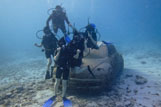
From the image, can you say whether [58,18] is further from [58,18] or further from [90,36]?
[90,36]

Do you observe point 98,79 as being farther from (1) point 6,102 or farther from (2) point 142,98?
(1) point 6,102

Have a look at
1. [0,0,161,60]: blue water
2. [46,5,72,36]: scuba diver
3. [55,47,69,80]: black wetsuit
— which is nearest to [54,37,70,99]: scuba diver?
[55,47,69,80]: black wetsuit

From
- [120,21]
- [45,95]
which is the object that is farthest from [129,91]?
[120,21]

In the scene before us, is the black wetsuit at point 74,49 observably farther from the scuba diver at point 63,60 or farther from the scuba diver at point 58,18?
the scuba diver at point 58,18

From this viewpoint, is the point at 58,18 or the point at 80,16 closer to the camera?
the point at 58,18

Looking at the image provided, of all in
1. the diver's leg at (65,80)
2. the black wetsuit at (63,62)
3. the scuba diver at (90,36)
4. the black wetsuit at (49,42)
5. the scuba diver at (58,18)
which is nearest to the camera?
the black wetsuit at (63,62)

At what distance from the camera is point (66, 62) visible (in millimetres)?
5645

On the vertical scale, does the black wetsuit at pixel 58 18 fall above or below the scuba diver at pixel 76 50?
above

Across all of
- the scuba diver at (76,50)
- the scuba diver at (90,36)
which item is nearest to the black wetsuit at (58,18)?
the scuba diver at (90,36)

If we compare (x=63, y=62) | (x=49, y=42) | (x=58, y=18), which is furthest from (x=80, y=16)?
(x=63, y=62)

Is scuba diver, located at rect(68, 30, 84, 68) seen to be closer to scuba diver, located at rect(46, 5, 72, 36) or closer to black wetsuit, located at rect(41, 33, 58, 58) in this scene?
black wetsuit, located at rect(41, 33, 58, 58)

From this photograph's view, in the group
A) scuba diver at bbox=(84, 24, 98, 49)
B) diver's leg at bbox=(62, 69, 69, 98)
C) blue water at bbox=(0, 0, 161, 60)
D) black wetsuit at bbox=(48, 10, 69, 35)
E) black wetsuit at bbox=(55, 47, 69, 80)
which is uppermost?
blue water at bbox=(0, 0, 161, 60)

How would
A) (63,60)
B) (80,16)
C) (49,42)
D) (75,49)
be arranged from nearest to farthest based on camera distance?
1. (63,60)
2. (75,49)
3. (49,42)
4. (80,16)

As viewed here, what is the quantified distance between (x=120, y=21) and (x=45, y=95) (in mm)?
162356
